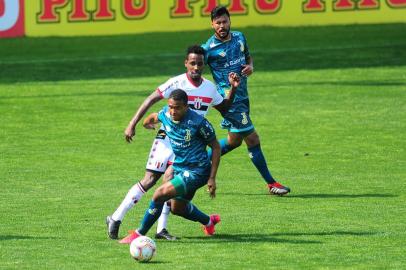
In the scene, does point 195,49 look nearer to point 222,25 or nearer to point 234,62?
point 222,25

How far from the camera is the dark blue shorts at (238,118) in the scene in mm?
15555

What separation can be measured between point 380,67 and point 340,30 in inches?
176

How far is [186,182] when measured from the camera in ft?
39.7

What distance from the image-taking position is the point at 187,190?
477 inches

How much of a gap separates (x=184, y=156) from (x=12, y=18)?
18914 millimetres

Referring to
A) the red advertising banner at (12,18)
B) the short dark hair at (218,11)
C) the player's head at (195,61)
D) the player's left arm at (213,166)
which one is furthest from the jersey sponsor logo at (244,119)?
the red advertising banner at (12,18)

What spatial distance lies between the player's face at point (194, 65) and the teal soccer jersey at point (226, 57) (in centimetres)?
251

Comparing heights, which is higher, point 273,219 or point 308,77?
point 273,219

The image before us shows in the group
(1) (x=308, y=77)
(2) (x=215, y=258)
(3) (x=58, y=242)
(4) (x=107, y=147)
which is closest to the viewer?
(2) (x=215, y=258)

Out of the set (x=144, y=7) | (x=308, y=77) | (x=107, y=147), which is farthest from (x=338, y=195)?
(x=144, y=7)

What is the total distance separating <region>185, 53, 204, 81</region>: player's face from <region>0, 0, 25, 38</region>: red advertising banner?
1754 centimetres

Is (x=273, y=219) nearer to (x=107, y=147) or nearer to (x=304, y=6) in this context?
(x=107, y=147)

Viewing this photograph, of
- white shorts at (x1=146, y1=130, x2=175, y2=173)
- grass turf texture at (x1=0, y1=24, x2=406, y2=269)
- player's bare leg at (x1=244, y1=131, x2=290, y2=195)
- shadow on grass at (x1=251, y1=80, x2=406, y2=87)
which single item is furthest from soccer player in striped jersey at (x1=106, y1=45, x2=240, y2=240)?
shadow on grass at (x1=251, y1=80, x2=406, y2=87)

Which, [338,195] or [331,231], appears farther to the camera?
[338,195]
